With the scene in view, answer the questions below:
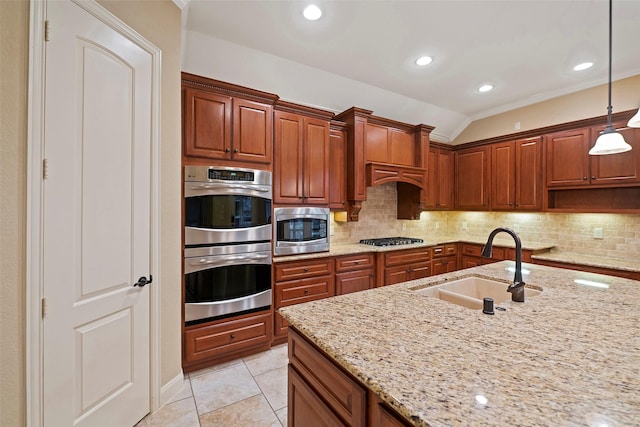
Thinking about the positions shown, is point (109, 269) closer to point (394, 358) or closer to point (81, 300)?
point (81, 300)

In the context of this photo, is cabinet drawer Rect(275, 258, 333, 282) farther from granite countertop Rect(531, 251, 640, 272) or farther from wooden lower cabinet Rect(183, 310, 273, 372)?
granite countertop Rect(531, 251, 640, 272)

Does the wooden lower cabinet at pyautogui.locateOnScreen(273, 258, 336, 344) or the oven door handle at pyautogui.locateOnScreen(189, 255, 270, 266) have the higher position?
the oven door handle at pyautogui.locateOnScreen(189, 255, 270, 266)

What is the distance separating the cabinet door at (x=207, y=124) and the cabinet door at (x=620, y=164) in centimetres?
414

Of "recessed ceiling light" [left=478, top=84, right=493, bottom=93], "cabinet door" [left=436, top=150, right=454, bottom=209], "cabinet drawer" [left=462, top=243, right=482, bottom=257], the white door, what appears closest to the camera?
the white door

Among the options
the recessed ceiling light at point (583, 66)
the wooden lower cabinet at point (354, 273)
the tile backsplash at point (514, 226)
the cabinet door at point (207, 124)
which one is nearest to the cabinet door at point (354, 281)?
the wooden lower cabinet at point (354, 273)

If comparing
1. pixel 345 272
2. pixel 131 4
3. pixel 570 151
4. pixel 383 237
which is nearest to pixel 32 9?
pixel 131 4

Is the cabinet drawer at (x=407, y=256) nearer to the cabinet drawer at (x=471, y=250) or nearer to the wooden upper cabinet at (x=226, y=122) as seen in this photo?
the cabinet drawer at (x=471, y=250)

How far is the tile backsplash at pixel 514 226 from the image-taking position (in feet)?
10.7

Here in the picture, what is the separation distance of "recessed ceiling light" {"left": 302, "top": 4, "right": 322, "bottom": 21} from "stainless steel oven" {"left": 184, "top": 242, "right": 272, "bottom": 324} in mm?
1998

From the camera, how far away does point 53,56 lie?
1.33m

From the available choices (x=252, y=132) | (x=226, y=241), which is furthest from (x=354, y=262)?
(x=252, y=132)

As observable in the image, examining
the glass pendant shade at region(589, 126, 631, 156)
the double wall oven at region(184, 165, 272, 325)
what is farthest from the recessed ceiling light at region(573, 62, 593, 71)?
the double wall oven at region(184, 165, 272, 325)

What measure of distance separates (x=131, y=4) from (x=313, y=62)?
1.71 meters

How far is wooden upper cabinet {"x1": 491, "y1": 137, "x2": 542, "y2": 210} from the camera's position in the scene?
372 cm
